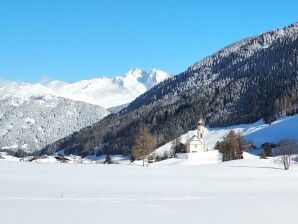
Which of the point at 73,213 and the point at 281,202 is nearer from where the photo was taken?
the point at 73,213

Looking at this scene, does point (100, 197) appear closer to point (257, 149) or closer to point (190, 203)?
point (190, 203)

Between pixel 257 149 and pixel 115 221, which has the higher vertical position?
pixel 257 149

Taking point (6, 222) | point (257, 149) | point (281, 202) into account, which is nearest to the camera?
point (6, 222)

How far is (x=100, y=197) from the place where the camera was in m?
35.2

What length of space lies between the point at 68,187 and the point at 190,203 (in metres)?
12.8

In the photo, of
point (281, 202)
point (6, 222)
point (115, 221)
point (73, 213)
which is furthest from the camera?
point (281, 202)

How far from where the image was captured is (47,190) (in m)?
38.9

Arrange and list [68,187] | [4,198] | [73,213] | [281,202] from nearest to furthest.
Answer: [73,213]
[4,198]
[281,202]
[68,187]

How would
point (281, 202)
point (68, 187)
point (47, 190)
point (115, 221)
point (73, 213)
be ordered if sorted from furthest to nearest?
1. point (68, 187)
2. point (47, 190)
3. point (281, 202)
4. point (73, 213)
5. point (115, 221)

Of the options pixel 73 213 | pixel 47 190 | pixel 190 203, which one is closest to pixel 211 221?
pixel 73 213

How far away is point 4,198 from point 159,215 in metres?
10.6

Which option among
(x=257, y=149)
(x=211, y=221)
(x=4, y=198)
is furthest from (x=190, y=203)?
(x=257, y=149)

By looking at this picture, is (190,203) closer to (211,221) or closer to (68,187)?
(211,221)

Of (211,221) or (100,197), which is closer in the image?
(211,221)
